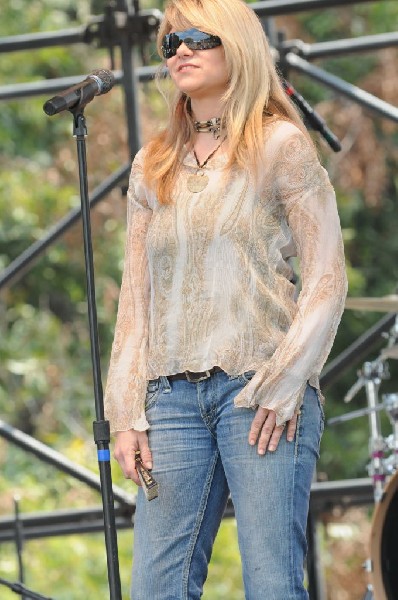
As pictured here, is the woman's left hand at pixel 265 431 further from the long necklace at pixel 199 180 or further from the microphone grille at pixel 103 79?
the microphone grille at pixel 103 79

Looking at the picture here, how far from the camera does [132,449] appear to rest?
105 inches

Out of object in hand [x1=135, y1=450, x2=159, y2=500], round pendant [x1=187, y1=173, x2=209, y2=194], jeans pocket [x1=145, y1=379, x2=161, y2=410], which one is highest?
round pendant [x1=187, y1=173, x2=209, y2=194]

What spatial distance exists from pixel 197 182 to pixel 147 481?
566 mm

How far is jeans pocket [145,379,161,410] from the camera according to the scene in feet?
8.71

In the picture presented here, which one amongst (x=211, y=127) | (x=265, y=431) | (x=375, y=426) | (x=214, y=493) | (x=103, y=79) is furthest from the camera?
(x=375, y=426)

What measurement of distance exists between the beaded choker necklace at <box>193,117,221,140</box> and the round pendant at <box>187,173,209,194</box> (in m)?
0.10

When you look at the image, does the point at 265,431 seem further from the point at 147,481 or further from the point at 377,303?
the point at 377,303

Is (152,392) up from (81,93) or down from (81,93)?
down

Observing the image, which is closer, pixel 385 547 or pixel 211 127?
pixel 211 127

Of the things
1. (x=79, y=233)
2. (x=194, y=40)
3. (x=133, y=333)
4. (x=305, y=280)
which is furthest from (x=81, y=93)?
(x=79, y=233)

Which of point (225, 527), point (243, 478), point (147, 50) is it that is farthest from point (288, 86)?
point (225, 527)

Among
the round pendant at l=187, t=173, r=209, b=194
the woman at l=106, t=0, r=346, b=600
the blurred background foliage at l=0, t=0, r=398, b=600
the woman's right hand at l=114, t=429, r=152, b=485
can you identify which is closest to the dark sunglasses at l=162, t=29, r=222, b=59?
the woman at l=106, t=0, r=346, b=600

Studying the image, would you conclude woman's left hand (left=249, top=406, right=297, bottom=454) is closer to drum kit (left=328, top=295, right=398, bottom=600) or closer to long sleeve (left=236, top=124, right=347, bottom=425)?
long sleeve (left=236, top=124, right=347, bottom=425)

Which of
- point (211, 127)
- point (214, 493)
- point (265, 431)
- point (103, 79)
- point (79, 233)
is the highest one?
point (103, 79)
